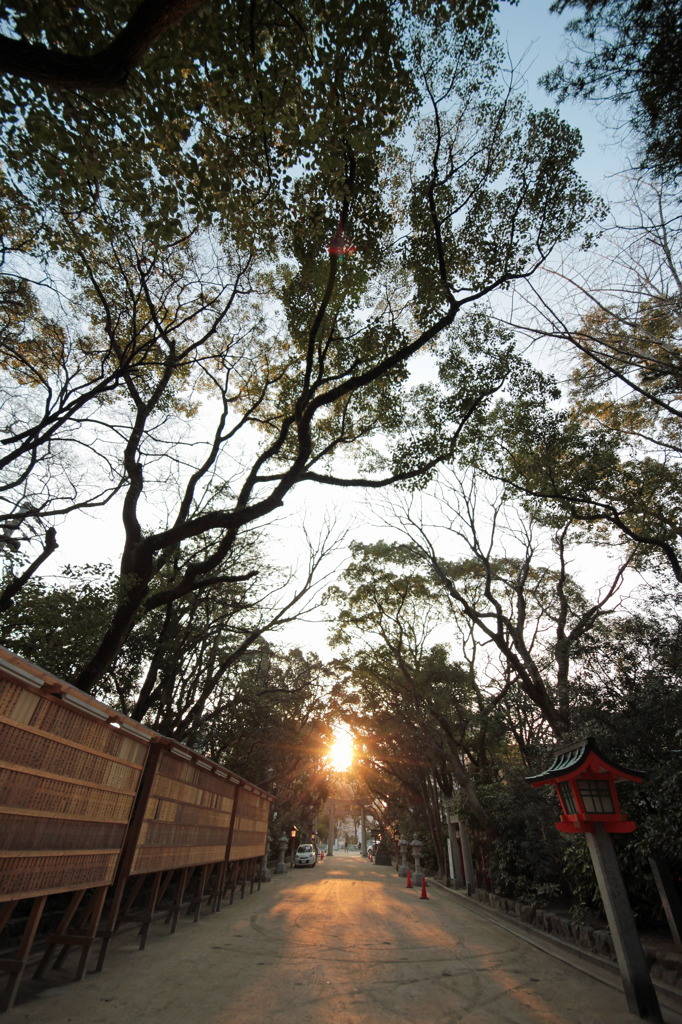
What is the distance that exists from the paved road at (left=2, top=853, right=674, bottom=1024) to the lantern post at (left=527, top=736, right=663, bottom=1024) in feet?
1.11

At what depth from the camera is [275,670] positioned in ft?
62.2

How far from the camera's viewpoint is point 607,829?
543 cm

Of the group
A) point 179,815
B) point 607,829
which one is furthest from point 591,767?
point 179,815

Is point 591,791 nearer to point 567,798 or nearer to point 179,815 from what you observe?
point 567,798

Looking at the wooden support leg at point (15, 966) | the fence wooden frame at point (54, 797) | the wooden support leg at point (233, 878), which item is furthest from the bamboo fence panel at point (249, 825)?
the wooden support leg at point (15, 966)

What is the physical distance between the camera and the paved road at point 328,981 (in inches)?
177

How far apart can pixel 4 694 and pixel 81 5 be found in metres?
6.16

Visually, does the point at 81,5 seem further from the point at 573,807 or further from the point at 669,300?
the point at 573,807

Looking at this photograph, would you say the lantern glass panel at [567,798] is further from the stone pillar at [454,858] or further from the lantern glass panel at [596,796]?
the stone pillar at [454,858]

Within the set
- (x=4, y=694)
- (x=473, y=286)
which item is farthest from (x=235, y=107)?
(x=4, y=694)

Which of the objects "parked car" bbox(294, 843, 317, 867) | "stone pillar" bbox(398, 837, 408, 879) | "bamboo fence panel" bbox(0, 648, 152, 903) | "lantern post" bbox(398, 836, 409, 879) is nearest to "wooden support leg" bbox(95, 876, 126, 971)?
"bamboo fence panel" bbox(0, 648, 152, 903)

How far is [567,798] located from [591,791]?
1.19 feet

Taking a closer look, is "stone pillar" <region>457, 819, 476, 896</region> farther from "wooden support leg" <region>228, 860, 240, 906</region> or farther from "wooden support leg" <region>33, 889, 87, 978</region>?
"wooden support leg" <region>33, 889, 87, 978</region>

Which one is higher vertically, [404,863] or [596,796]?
[596,796]
